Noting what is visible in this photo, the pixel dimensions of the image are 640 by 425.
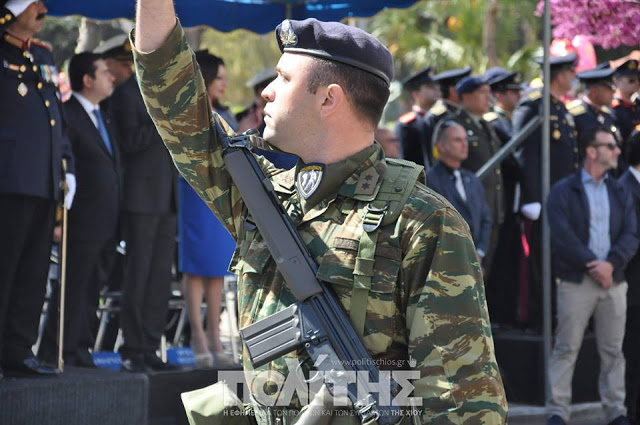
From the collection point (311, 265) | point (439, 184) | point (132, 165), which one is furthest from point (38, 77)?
point (311, 265)

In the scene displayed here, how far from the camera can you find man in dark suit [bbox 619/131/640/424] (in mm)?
7484

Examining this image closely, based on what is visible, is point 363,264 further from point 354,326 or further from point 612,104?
point 612,104

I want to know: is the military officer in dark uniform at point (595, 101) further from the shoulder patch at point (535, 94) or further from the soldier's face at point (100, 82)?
the soldier's face at point (100, 82)

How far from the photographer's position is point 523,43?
92.8 feet

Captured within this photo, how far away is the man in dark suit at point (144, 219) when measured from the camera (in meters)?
6.59

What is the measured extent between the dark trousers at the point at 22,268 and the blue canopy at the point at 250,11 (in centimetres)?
232

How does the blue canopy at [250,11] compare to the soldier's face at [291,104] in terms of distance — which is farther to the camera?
the blue canopy at [250,11]

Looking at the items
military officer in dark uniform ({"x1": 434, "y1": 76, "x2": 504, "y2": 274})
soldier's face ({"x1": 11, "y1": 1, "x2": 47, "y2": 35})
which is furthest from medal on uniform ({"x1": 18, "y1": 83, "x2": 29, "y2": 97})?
military officer in dark uniform ({"x1": 434, "y1": 76, "x2": 504, "y2": 274})

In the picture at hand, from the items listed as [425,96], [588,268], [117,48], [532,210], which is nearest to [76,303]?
[117,48]

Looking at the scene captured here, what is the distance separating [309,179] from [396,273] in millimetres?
345

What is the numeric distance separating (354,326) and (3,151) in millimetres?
3490

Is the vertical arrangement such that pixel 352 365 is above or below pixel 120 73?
below

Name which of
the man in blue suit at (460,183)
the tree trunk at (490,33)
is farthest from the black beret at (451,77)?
the tree trunk at (490,33)

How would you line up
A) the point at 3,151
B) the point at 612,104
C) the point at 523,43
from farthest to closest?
the point at 523,43 → the point at 612,104 → the point at 3,151
